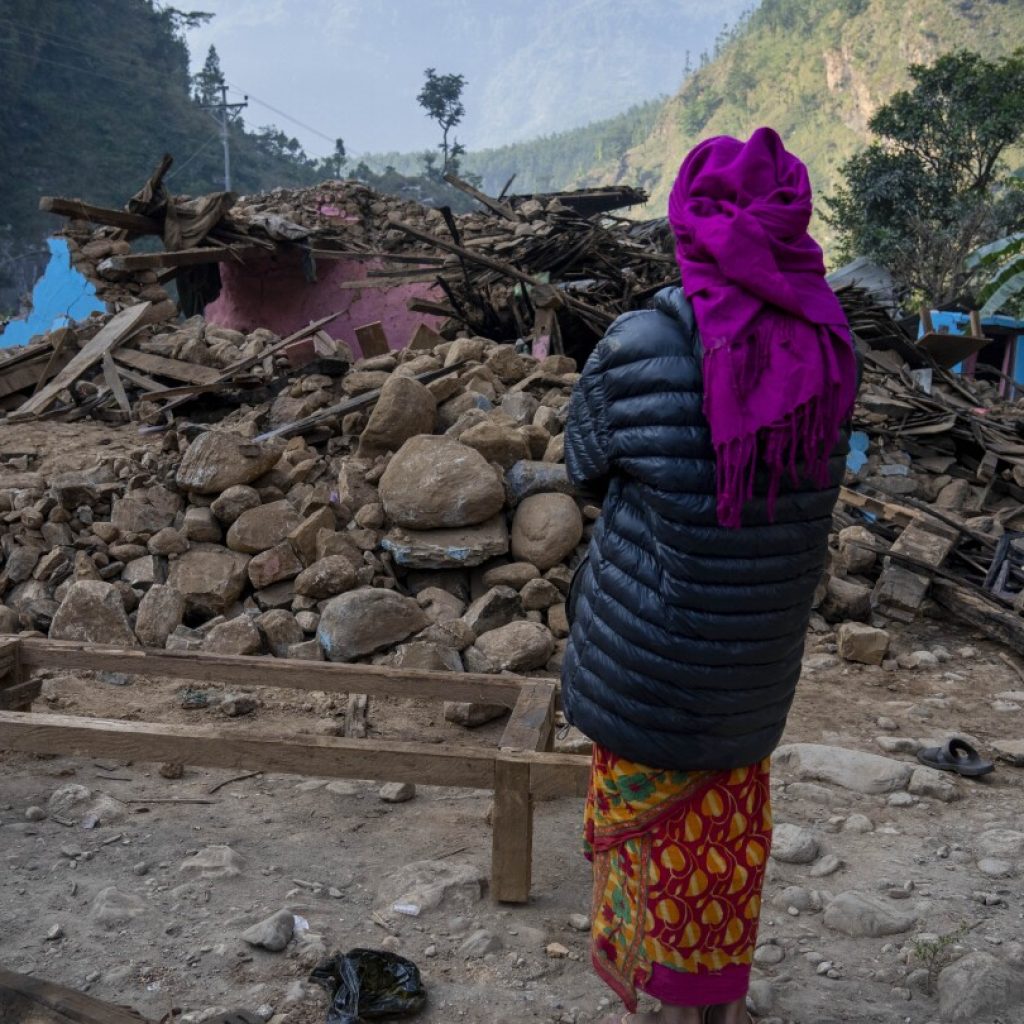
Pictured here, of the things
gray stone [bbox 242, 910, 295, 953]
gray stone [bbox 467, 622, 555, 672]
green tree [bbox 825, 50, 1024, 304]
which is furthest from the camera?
green tree [bbox 825, 50, 1024, 304]

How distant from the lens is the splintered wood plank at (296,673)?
3402 millimetres

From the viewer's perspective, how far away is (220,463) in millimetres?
5289

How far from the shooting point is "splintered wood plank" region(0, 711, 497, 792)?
8.71 ft

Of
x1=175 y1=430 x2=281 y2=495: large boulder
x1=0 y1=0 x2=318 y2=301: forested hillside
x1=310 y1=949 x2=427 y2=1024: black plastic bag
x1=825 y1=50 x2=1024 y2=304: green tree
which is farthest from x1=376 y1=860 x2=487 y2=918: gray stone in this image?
x1=0 y1=0 x2=318 y2=301: forested hillside

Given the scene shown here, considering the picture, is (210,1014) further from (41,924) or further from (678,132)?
Answer: (678,132)

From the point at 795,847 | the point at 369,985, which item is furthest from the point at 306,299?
the point at 369,985

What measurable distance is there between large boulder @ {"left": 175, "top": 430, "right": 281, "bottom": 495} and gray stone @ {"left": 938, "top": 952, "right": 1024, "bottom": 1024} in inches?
160

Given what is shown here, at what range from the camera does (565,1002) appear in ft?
7.44

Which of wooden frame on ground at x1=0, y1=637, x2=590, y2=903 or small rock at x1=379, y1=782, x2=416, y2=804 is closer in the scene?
wooden frame on ground at x1=0, y1=637, x2=590, y2=903

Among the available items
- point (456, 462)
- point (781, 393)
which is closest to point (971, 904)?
point (781, 393)

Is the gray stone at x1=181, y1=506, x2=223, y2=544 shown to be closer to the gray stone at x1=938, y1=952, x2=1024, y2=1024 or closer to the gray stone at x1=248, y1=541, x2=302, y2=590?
the gray stone at x1=248, y1=541, x2=302, y2=590

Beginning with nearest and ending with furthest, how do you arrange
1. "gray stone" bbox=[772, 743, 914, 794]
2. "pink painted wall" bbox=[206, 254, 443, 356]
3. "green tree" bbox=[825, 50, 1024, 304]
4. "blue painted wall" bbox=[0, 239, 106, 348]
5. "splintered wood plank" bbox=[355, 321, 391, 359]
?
"gray stone" bbox=[772, 743, 914, 794] → "splintered wood plank" bbox=[355, 321, 391, 359] → "pink painted wall" bbox=[206, 254, 443, 356] → "blue painted wall" bbox=[0, 239, 106, 348] → "green tree" bbox=[825, 50, 1024, 304]

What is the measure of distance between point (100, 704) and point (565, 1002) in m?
2.79

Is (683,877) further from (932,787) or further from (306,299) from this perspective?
(306,299)
